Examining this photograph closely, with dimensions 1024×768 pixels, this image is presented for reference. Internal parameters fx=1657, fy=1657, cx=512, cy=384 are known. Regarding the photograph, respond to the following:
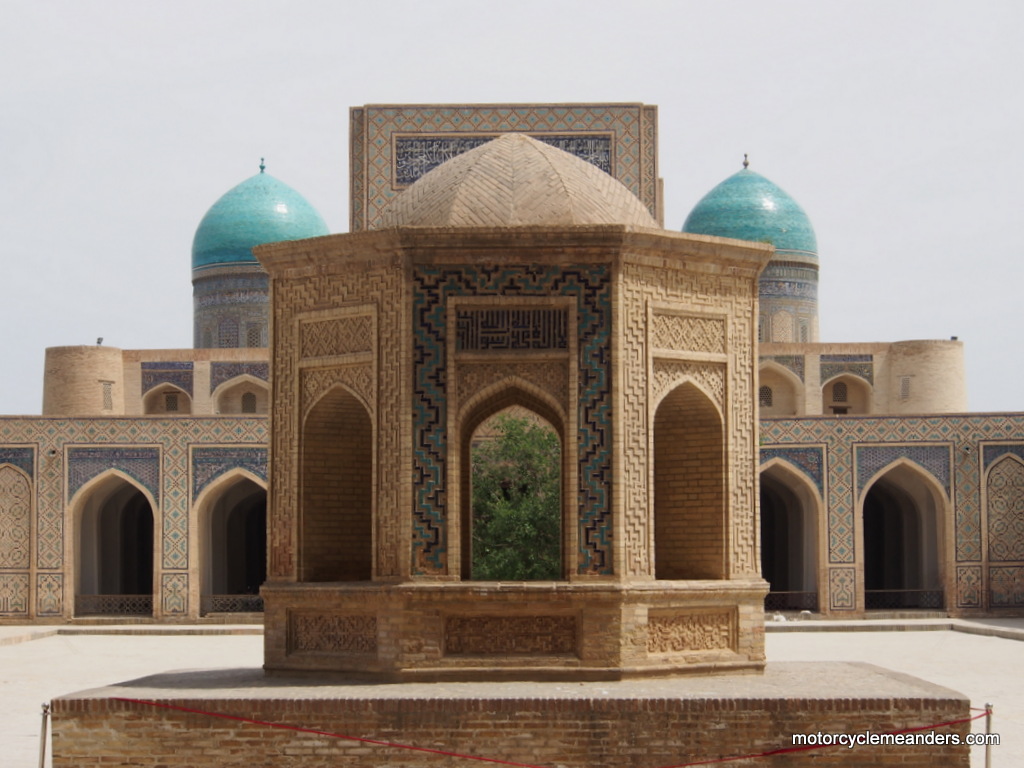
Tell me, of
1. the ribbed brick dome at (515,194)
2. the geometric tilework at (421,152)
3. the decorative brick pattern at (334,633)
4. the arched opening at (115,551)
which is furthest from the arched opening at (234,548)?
the decorative brick pattern at (334,633)

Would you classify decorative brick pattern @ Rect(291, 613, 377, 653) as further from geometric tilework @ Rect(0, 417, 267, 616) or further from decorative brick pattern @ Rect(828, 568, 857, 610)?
decorative brick pattern @ Rect(828, 568, 857, 610)

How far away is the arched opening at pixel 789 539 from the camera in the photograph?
71.7ft

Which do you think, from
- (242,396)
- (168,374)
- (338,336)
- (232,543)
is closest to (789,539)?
(232,543)

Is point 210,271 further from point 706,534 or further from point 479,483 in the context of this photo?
point 706,534

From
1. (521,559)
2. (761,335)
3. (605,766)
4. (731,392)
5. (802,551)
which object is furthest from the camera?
(761,335)

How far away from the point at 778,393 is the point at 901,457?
4844 mm

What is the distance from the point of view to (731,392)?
9672 millimetres

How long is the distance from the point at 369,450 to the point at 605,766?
2822 mm

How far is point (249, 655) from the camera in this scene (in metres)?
16.2

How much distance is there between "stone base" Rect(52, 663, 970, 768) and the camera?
8148 millimetres

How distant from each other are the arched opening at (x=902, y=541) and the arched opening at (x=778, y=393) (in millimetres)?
2101

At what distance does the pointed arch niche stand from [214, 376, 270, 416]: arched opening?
174 centimetres

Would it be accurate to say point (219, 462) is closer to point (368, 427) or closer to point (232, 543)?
point (232, 543)

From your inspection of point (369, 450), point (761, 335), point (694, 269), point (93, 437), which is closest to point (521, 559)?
point (369, 450)
